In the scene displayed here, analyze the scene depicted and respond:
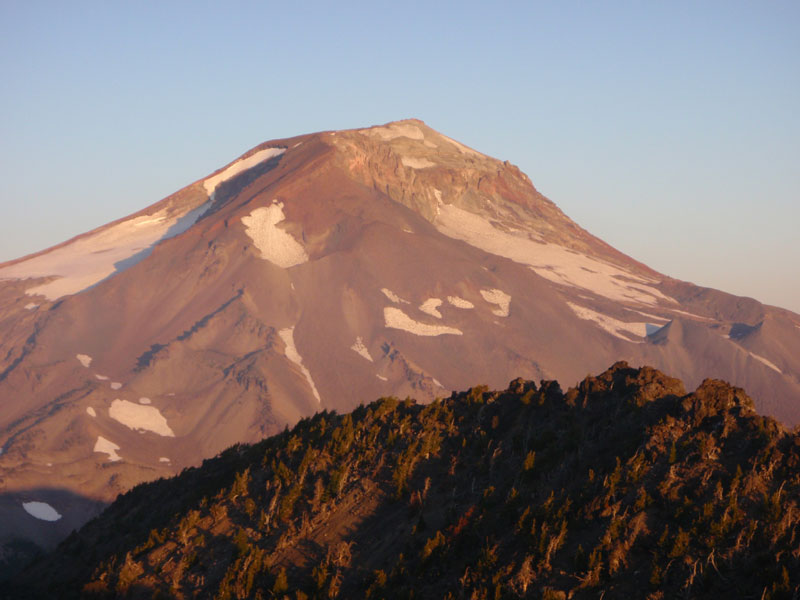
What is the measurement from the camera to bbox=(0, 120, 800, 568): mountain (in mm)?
80000

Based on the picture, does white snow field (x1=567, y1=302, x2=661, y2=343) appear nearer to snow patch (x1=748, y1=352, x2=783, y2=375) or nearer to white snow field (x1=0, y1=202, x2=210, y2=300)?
snow patch (x1=748, y1=352, x2=783, y2=375)

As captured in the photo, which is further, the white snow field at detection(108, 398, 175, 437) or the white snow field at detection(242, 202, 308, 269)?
the white snow field at detection(242, 202, 308, 269)

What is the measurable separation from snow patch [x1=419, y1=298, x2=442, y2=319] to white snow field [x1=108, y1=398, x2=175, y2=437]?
42246 mm

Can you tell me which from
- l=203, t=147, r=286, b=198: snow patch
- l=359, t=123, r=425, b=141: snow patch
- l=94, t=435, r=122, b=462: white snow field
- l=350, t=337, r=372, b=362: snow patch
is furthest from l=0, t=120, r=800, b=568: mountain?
l=359, t=123, r=425, b=141: snow patch

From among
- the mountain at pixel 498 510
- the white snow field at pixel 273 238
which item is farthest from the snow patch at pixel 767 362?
the mountain at pixel 498 510

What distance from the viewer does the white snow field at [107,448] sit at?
73.9 meters

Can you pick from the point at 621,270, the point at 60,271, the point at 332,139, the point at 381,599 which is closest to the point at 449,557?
the point at 381,599

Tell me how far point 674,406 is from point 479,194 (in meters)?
138

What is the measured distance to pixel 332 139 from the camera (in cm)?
14425

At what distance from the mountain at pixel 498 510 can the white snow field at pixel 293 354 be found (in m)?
65.3

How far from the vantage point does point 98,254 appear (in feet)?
444

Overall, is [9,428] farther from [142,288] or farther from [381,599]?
[381,599]

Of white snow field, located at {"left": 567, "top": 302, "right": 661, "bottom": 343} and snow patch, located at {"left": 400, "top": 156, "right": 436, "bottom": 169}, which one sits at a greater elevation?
snow patch, located at {"left": 400, "top": 156, "right": 436, "bottom": 169}

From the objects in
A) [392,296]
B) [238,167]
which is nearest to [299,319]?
[392,296]
